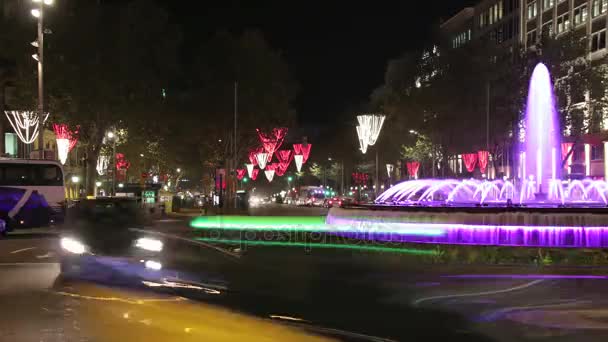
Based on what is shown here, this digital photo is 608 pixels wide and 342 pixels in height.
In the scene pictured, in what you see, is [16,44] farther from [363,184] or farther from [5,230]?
[363,184]

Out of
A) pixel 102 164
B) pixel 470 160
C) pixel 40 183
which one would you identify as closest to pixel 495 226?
pixel 40 183

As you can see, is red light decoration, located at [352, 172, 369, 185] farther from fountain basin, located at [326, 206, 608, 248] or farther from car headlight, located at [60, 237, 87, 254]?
fountain basin, located at [326, 206, 608, 248]

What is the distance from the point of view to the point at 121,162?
2307 inches

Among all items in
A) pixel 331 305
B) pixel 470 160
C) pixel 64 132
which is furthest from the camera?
pixel 470 160

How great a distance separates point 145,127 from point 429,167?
1797 inches

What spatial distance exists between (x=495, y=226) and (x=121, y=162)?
46410 millimetres

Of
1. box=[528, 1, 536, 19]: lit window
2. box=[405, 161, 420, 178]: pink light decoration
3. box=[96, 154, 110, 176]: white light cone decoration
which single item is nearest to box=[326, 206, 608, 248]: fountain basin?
box=[96, 154, 110, 176]: white light cone decoration

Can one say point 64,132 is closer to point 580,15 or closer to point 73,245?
point 73,245

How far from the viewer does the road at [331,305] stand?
902 centimetres

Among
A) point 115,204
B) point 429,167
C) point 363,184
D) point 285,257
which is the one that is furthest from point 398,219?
point 363,184

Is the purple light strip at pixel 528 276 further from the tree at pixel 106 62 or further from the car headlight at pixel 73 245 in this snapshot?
the tree at pixel 106 62

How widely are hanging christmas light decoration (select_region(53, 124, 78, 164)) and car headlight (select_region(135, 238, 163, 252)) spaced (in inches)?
841

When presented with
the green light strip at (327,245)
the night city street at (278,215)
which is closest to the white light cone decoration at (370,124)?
the night city street at (278,215)

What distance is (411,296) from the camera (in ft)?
39.7
